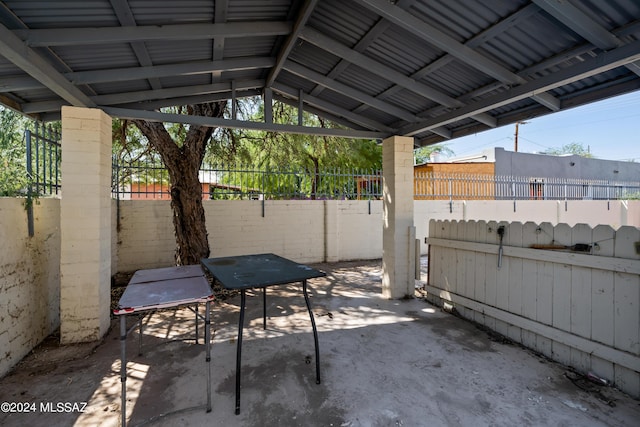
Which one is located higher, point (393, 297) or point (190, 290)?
point (190, 290)

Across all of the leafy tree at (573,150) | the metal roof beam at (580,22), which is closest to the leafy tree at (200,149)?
the metal roof beam at (580,22)

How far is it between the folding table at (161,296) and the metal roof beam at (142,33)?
199cm

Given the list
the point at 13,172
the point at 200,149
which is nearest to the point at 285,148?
the point at 200,149

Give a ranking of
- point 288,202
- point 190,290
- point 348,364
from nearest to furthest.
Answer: point 190,290 → point 348,364 → point 288,202

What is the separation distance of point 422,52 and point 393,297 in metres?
3.42

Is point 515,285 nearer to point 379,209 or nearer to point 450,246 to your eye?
point 450,246

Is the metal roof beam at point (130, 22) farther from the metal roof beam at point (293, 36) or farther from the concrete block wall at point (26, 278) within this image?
the concrete block wall at point (26, 278)

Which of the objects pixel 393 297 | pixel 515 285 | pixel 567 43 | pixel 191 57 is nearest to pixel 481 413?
pixel 515 285

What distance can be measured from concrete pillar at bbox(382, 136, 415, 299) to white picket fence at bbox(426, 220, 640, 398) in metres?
0.81

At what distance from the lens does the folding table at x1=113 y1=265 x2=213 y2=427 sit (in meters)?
1.92

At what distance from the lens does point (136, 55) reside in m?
2.92

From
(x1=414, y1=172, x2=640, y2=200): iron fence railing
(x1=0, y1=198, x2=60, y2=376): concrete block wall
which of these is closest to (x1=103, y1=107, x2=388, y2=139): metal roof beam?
(x1=0, y1=198, x2=60, y2=376): concrete block wall

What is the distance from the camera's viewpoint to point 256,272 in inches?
112

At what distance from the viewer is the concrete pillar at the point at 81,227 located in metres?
3.24
